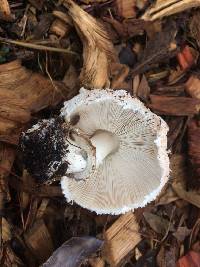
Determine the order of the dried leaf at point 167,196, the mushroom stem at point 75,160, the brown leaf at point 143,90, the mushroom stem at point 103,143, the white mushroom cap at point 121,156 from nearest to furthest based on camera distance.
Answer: the white mushroom cap at point 121,156
the mushroom stem at point 75,160
the mushroom stem at point 103,143
the brown leaf at point 143,90
the dried leaf at point 167,196

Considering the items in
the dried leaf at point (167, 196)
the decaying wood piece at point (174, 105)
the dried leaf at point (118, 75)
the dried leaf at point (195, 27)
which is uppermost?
the dried leaf at point (195, 27)

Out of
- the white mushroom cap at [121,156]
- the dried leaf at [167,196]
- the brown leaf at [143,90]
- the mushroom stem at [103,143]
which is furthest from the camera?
the dried leaf at [167,196]

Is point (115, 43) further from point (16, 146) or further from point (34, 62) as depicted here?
point (16, 146)

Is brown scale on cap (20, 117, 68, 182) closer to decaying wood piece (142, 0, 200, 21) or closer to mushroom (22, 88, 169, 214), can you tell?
mushroom (22, 88, 169, 214)

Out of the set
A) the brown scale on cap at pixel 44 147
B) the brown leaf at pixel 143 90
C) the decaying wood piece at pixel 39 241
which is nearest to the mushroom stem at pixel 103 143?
the brown scale on cap at pixel 44 147

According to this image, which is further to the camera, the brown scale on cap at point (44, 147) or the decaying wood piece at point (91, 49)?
the decaying wood piece at point (91, 49)

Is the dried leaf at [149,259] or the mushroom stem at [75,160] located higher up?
the mushroom stem at [75,160]

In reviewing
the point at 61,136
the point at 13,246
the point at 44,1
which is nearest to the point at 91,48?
the point at 44,1

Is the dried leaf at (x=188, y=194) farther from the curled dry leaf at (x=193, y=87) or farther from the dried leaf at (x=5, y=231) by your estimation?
the dried leaf at (x=5, y=231)

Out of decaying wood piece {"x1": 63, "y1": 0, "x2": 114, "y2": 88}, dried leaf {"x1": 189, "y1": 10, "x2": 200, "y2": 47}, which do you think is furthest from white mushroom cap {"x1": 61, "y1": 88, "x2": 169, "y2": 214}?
dried leaf {"x1": 189, "y1": 10, "x2": 200, "y2": 47}
